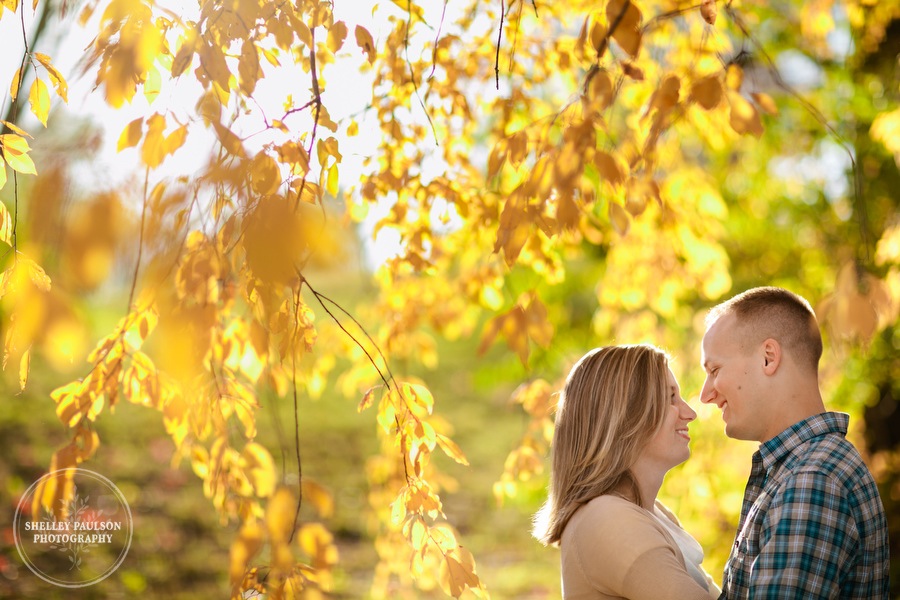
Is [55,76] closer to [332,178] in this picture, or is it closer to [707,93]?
[332,178]

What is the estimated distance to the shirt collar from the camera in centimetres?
189

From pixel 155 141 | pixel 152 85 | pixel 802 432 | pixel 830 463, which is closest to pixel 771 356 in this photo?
pixel 802 432

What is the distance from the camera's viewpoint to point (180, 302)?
5.80 ft

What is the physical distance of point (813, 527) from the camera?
168 centimetres

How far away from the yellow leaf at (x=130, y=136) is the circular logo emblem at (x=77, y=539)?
4254mm

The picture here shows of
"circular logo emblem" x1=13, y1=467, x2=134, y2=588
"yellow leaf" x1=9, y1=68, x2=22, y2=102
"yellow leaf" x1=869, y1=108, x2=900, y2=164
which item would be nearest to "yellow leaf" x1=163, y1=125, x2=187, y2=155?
"yellow leaf" x1=9, y1=68, x2=22, y2=102

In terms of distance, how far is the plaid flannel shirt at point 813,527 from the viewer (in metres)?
1.67

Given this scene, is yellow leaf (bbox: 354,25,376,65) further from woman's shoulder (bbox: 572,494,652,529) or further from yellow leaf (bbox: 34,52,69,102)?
woman's shoulder (bbox: 572,494,652,529)

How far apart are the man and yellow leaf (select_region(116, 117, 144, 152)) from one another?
143 cm

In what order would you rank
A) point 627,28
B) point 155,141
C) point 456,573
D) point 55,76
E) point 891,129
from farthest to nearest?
point 891,129
point 456,573
point 55,76
point 155,141
point 627,28

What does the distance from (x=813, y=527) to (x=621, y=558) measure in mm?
421

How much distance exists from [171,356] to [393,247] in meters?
1.84

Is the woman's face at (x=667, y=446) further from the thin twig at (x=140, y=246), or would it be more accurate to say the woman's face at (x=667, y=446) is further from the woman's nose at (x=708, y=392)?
the thin twig at (x=140, y=246)

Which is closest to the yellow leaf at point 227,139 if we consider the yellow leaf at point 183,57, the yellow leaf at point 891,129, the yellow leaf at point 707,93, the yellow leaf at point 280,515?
the yellow leaf at point 183,57
